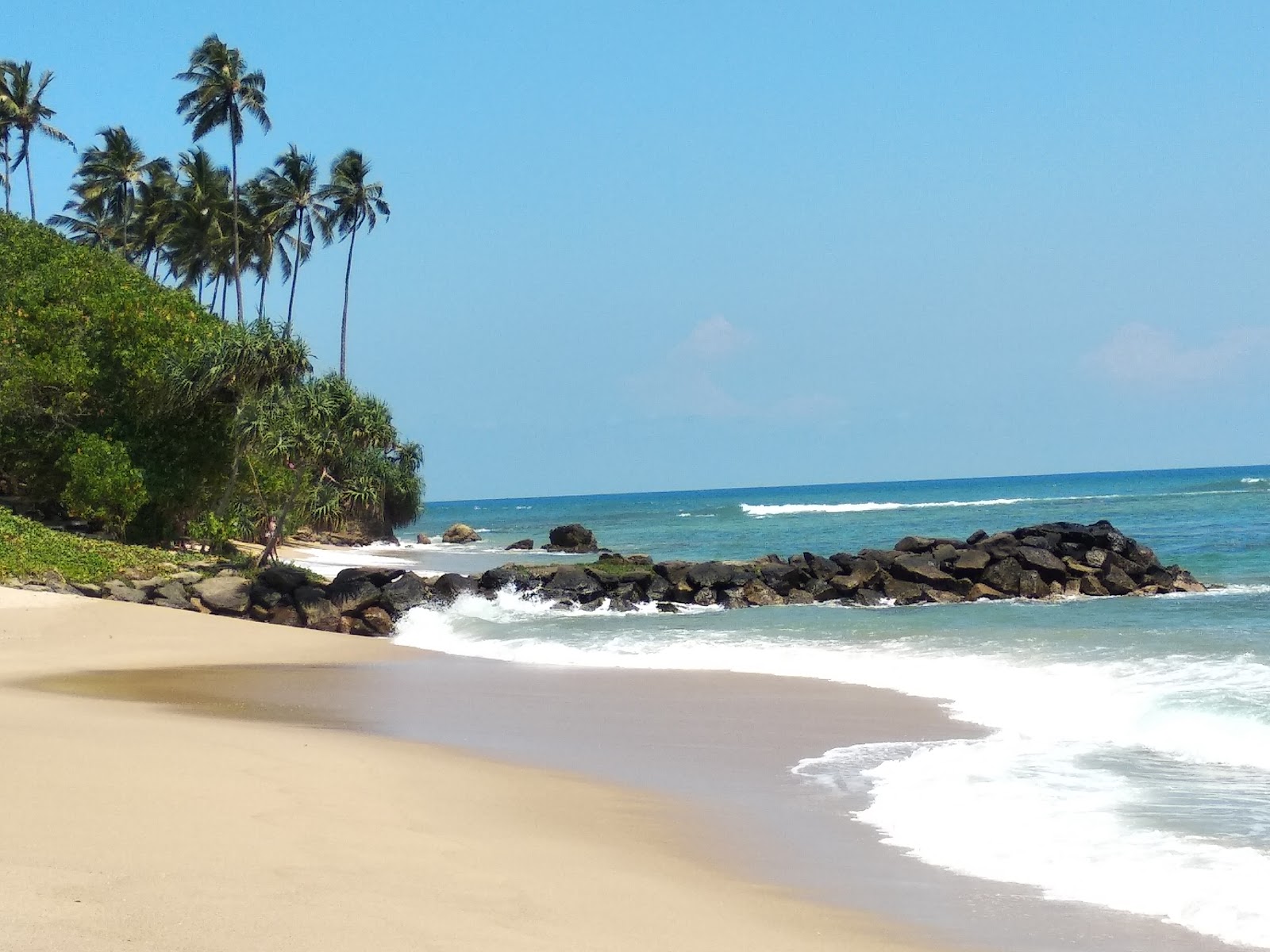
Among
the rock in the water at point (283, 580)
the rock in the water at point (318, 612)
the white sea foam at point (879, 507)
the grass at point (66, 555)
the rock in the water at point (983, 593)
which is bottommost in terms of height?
the rock in the water at point (318, 612)

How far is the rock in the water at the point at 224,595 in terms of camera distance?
22609mm

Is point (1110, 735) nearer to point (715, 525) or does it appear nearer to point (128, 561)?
point (128, 561)

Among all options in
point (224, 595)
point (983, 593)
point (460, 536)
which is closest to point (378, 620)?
point (224, 595)

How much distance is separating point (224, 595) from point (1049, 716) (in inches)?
628

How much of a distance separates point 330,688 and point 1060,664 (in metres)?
8.80

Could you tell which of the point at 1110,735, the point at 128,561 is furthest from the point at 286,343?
the point at 1110,735

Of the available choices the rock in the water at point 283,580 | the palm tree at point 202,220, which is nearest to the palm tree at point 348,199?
the palm tree at point 202,220

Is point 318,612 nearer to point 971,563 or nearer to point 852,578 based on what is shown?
point 852,578

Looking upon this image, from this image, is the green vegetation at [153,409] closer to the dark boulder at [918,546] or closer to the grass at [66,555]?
the grass at [66,555]

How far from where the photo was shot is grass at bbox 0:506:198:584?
22.2 metres

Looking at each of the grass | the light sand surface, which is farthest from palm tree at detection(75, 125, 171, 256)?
the light sand surface

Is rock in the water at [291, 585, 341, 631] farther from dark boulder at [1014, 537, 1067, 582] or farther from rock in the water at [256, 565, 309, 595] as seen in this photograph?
dark boulder at [1014, 537, 1067, 582]

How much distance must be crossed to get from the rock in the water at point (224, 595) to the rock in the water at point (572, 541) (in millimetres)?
32142

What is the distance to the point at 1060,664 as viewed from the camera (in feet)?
48.6
